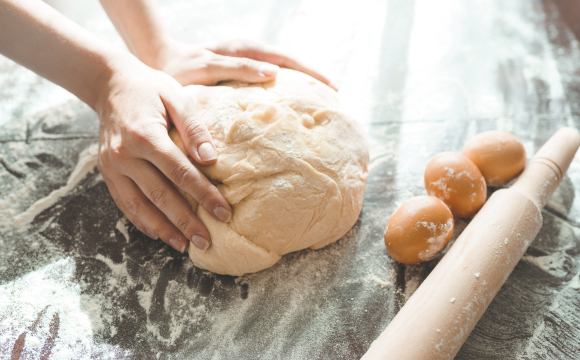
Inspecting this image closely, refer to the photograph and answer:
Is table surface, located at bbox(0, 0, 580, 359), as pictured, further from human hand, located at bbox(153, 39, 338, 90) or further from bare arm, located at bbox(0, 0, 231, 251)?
human hand, located at bbox(153, 39, 338, 90)

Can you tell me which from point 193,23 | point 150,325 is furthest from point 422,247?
point 193,23

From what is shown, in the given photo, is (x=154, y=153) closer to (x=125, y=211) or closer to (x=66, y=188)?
(x=125, y=211)

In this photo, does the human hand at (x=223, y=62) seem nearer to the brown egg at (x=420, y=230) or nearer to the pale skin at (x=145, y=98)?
the pale skin at (x=145, y=98)

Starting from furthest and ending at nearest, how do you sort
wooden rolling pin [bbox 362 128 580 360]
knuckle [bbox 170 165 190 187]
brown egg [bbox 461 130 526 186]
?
brown egg [bbox 461 130 526 186] → knuckle [bbox 170 165 190 187] → wooden rolling pin [bbox 362 128 580 360]

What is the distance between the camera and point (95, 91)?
151 centimetres

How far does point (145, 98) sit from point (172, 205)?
0.44 metres

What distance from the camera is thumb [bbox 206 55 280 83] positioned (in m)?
1.46

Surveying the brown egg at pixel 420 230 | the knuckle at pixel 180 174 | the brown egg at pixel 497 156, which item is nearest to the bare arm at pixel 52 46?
the knuckle at pixel 180 174

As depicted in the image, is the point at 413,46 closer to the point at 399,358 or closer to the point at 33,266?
the point at 399,358

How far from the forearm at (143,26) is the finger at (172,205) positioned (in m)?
0.72

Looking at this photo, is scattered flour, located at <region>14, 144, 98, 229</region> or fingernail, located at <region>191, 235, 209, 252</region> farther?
scattered flour, located at <region>14, 144, 98, 229</region>

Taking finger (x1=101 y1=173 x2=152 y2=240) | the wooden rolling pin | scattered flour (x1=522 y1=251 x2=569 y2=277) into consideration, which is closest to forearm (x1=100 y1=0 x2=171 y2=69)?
finger (x1=101 y1=173 x2=152 y2=240)

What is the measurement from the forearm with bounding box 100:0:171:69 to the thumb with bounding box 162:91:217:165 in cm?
55

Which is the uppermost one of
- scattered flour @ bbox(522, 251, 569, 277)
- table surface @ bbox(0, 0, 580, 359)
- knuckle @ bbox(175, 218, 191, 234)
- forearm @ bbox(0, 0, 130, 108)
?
forearm @ bbox(0, 0, 130, 108)
